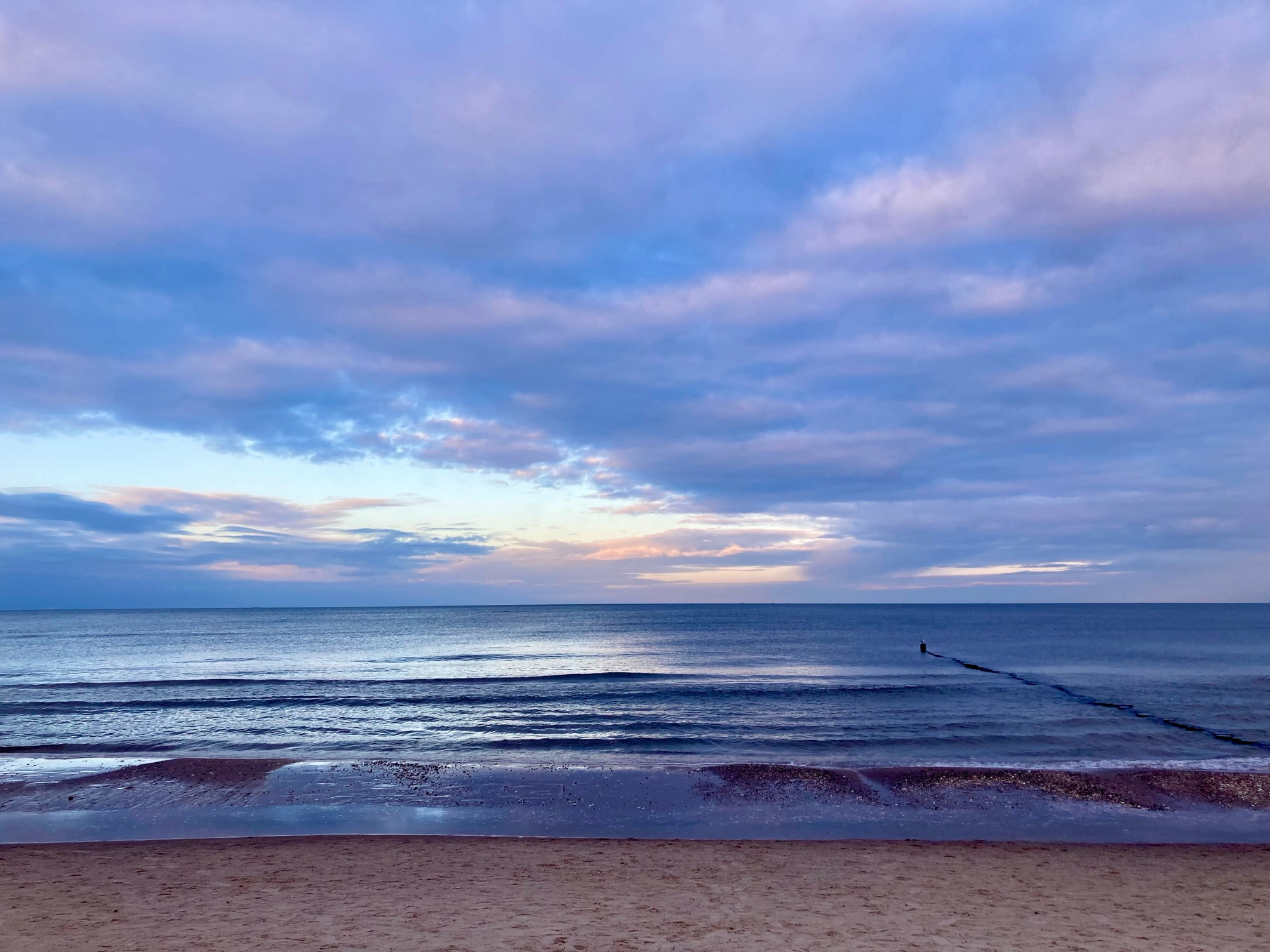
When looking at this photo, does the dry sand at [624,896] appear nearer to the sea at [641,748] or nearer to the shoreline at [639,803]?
the shoreline at [639,803]

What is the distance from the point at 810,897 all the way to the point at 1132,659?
60.4 metres

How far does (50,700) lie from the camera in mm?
34406

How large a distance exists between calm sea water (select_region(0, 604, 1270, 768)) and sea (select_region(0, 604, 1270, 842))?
222mm

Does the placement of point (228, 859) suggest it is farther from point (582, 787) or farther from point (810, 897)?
point (810, 897)

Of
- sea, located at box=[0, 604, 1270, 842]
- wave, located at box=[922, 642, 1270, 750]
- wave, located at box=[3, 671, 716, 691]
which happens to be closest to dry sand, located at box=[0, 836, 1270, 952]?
sea, located at box=[0, 604, 1270, 842]

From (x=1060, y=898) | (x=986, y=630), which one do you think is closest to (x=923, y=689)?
(x=1060, y=898)

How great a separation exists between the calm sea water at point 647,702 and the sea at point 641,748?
22 cm

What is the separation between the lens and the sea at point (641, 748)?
15984 millimetres

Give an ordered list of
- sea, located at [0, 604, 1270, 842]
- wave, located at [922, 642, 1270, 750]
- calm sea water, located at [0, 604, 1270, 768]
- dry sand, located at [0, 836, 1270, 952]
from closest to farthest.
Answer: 1. dry sand, located at [0, 836, 1270, 952]
2. sea, located at [0, 604, 1270, 842]
3. calm sea water, located at [0, 604, 1270, 768]
4. wave, located at [922, 642, 1270, 750]

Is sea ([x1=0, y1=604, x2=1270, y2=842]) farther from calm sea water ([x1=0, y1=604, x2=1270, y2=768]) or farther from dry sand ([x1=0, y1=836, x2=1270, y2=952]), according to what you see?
dry sand ([x1=0, y1=836, x2=1270, y2=952])

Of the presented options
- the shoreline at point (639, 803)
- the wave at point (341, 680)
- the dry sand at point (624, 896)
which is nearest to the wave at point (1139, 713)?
the shoreline at point (639, 803)

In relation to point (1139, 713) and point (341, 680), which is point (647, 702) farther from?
point (1139, 713)

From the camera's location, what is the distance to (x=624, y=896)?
10.9 meters

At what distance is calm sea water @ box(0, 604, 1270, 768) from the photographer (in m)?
23.7
